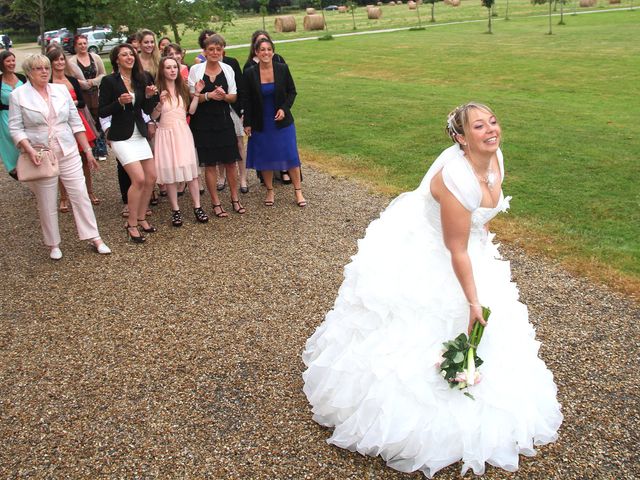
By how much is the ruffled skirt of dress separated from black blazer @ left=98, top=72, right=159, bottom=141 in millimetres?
4375

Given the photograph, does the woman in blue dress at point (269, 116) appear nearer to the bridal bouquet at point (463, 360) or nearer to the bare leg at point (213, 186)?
the bare leg at point (213, 186)

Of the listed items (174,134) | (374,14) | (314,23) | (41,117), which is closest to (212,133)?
(174,134)

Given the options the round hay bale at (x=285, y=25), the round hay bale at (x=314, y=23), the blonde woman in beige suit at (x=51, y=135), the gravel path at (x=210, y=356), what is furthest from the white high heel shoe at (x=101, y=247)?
the round hay bale at (x=314, y=23)

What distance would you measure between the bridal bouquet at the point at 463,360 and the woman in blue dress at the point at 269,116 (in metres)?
5.21

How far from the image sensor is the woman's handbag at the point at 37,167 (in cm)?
672

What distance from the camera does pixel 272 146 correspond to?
27.5 feet

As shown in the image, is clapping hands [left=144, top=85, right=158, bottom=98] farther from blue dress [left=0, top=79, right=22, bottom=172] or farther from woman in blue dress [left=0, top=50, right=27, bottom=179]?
blue dress [left=0, top=79, right=22, bottom=172]

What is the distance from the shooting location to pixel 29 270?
6996 millimetres

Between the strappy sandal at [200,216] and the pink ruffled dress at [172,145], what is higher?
the pink ruffled dress at [172,145]

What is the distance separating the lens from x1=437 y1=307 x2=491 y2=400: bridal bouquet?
11.6ft

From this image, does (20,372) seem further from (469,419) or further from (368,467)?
(469,419)

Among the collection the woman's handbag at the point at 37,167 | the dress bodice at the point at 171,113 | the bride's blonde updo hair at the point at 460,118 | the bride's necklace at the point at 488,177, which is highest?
the bride's blonde updo hair at the point at 460,118

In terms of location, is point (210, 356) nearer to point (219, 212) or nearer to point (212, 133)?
point (219, 212)

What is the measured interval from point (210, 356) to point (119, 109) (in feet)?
11.8
